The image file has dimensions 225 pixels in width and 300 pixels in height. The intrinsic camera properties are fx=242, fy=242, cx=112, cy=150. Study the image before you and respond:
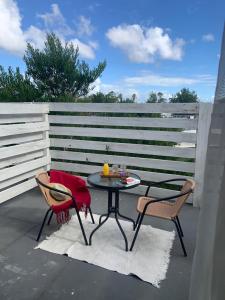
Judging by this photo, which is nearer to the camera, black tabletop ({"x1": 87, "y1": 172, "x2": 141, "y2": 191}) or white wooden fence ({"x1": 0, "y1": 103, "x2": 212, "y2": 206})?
black tabletop ({"x1": 87, "y1": 172, "x2": 141, "y2": 191})

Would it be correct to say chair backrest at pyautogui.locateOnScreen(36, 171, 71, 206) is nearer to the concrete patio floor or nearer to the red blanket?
the red blanket

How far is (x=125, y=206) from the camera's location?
346cm

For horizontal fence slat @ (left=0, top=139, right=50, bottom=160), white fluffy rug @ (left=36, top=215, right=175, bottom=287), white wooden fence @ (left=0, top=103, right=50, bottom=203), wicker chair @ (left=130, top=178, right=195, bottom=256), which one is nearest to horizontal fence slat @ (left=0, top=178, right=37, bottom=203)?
white wooden fence @ (left=0, top=103, right=50, bottom=203)

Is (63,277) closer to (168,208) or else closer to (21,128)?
(168,208)

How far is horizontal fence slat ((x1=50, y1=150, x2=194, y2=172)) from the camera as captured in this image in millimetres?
3562

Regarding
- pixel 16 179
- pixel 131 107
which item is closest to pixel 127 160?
pixel 131 107

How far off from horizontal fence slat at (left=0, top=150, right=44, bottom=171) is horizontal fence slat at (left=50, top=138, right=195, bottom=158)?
1.07ft

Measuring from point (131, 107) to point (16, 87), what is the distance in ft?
11.5

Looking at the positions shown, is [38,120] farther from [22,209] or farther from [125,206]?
[125,206]

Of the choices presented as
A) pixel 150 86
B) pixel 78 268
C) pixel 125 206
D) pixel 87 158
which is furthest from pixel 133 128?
pixel 150 86

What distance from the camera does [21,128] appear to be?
371 centimetres

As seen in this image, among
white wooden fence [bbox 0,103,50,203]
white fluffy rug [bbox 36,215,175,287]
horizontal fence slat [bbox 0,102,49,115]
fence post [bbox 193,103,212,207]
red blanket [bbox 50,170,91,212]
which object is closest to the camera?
white fluffy rug [bbox 36,215,175,287]

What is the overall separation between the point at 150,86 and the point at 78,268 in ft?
19.7

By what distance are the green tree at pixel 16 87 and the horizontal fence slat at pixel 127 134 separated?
2012 mm
